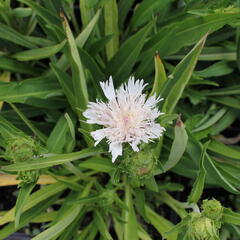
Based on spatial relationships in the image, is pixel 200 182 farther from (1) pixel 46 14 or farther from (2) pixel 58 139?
(1) pixel 46 14

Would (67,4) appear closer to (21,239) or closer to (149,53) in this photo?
(149,53)

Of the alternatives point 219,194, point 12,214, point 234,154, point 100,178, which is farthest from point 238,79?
point 12,214

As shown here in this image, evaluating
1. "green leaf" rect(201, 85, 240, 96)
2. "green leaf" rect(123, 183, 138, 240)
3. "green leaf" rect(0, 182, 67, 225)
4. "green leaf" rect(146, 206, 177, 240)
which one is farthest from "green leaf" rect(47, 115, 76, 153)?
"green leaf" rect(201, 85, 240, 96)

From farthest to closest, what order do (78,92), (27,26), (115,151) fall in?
(27,26) → (78,92) → (115,151)

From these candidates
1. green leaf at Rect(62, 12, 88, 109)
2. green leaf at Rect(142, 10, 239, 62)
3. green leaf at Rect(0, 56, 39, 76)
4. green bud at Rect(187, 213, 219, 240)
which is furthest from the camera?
green leaf at Rect(0, 56, 39, 76)

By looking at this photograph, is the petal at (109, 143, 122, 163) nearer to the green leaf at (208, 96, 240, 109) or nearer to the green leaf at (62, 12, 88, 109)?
the green leaf at (62, 12, 88, 109)

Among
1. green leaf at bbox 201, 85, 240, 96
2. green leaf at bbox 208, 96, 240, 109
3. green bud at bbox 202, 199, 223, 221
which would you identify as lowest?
green bud at bbox 202, 199, 223, 221
